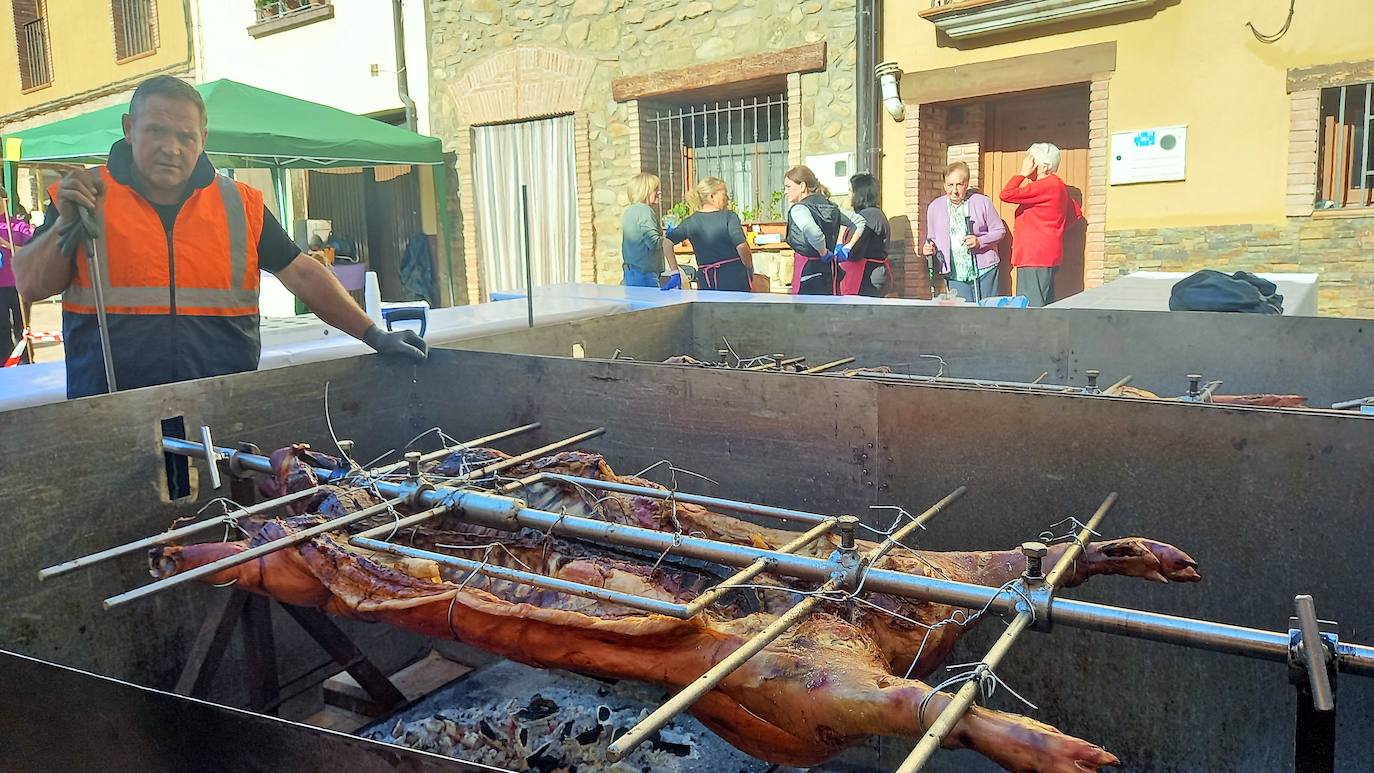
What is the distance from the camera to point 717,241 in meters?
7.96

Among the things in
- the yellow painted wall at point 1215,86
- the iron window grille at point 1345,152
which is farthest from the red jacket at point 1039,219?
the iron window grille at point 1345,152

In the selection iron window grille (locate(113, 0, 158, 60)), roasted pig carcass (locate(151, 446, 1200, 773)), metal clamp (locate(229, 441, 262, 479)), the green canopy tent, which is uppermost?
iron window grille (locate(113, 0, 158, 60))

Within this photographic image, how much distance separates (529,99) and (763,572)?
11.5 metres

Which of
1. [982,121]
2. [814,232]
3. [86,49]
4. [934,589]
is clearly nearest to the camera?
[934,589]

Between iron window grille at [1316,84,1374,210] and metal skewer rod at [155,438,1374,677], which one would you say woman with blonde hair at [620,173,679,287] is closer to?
iron window grille at [1316,84,1374,210]

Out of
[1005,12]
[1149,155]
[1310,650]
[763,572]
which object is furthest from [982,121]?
[1310,650]

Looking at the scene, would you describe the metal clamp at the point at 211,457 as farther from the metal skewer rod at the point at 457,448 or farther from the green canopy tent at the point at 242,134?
the green canopy tent at the point at 242,134

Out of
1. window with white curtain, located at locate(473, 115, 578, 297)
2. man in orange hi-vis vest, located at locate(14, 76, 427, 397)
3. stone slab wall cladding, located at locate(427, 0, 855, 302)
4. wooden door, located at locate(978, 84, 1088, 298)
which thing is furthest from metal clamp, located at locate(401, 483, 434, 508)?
window with white curtain, located at locate(473, 115, 578, 297)

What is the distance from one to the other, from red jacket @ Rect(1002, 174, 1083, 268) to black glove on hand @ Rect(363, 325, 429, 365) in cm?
608

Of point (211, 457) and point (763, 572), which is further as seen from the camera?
point (211, 457)

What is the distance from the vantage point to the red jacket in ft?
27.0

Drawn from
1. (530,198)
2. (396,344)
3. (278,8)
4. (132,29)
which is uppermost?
(132,29)

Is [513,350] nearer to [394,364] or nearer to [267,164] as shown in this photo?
[394,364]

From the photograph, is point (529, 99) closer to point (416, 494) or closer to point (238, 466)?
point (238, 466)
